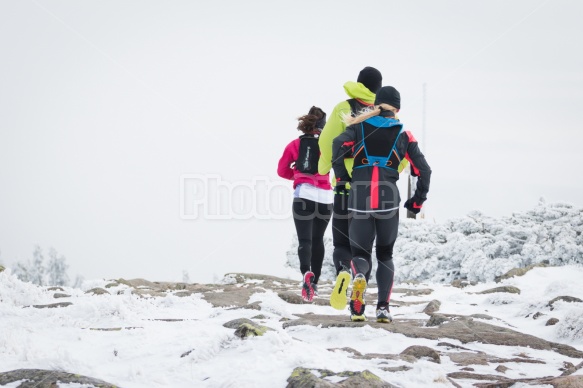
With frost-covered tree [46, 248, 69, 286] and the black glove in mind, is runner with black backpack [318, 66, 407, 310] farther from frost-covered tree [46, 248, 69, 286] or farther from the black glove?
frost-covered tree [46, 248, 69, 286]

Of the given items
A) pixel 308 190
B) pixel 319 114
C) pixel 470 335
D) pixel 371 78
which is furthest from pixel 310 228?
pixel 470 335

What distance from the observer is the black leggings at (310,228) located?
8516 mm

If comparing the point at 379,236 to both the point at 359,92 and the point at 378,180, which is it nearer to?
the point at 378,180

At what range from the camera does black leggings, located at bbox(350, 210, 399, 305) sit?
6.04 meters

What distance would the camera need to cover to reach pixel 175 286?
455 inches

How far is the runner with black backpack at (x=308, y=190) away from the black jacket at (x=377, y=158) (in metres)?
2.22

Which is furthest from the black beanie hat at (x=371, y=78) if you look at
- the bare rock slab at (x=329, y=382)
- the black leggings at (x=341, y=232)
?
the bare rock slab at (x=329, y=382)

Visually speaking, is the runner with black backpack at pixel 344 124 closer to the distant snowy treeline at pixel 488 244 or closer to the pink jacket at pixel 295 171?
the pink jacket at pixel 295 171

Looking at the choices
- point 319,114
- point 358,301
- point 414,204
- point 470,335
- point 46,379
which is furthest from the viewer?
point 319,114

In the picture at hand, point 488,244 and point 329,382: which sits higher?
point 488,244

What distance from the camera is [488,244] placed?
14.4 m

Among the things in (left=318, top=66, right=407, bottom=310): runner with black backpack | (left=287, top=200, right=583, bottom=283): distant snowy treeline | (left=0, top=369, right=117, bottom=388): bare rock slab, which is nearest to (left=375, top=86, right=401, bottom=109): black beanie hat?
(left=318, top=66, right=407, bottom=310): runner with black backpack

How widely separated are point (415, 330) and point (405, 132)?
6.98ft

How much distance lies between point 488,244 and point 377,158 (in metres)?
9.71
